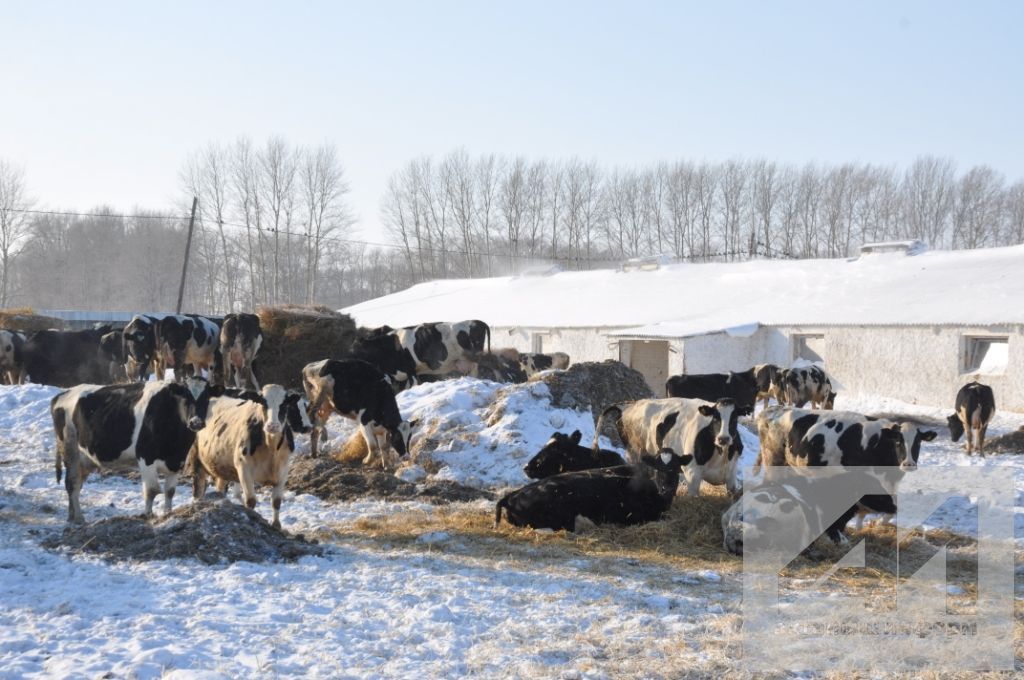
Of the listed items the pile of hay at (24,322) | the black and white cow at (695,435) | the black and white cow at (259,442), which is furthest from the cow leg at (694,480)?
the pile of hay at (24,322)

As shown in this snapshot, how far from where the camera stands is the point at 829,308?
99.3ft

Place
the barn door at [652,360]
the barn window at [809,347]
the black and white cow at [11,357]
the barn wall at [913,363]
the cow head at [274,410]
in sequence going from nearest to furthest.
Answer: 1. the cow head at [274,410]
2. the black and white cow at [11,357]
3. the barn wall at [913,363]
4. the barn window at [809,347]
5. the barn door at [652,360]

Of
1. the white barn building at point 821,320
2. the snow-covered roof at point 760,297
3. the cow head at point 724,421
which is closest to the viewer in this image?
the cow head at point 724,421

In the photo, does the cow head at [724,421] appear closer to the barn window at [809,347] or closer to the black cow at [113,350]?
the black cow at [113,350]

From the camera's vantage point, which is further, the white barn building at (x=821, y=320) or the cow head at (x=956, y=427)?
the white barn building at (x=821, y=320)

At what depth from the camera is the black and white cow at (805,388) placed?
75.3ft

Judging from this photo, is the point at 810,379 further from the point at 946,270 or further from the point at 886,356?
the point at 946,270

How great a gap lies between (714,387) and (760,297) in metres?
14.7

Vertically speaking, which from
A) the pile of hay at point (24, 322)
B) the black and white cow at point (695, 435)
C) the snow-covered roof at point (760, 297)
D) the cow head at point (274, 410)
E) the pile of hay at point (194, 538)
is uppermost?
the snow-covered roof at point (760, 297)

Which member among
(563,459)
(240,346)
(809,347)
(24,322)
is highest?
(24,322)

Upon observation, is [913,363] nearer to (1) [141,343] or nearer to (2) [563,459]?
(2) [563,459]

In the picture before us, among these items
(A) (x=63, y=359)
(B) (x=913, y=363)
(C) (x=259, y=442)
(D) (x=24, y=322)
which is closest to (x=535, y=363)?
(B) (x=913, y=363)

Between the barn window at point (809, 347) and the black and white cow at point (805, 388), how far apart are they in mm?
6182

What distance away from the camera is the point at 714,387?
2017cm
